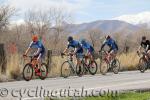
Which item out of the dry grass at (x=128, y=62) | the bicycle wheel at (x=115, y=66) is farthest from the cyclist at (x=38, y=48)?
the dry grass at (x=128, y=62)

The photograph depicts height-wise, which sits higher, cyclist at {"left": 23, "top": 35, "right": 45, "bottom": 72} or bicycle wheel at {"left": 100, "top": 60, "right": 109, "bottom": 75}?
cyclist at {"left": 23, "top": 35, "right": 45, "bottom": 72}

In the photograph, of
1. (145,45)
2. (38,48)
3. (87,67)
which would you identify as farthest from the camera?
(145,45)

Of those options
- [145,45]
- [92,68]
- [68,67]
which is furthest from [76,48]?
[145,45]

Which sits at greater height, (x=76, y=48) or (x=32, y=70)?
(x=76, y=48)

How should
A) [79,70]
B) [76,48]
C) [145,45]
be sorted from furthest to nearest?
[145,45]
[79,70]
[76,48]

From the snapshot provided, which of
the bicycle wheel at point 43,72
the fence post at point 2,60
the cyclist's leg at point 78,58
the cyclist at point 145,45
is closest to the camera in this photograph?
the bicycle wheel at point 43,72

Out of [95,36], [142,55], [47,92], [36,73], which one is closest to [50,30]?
[95,36]

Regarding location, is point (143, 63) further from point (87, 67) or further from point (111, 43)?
point (87, 67)

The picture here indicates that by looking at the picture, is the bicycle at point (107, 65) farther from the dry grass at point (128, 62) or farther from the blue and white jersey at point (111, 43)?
the dry grass at point (128, 62)

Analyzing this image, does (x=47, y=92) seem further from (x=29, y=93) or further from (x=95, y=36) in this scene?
(x=95, y=36)

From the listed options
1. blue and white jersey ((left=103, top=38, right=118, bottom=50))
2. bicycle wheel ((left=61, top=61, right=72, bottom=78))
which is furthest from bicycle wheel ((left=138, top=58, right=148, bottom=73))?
bicycle wheel ((left=61, top=61, right=72, bottom=78))

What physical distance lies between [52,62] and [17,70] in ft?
10.1

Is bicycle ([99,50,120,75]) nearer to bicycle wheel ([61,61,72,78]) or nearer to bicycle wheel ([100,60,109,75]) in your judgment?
bicycle wheel ([100,60,109,75])

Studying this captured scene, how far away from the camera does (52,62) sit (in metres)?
26.3
